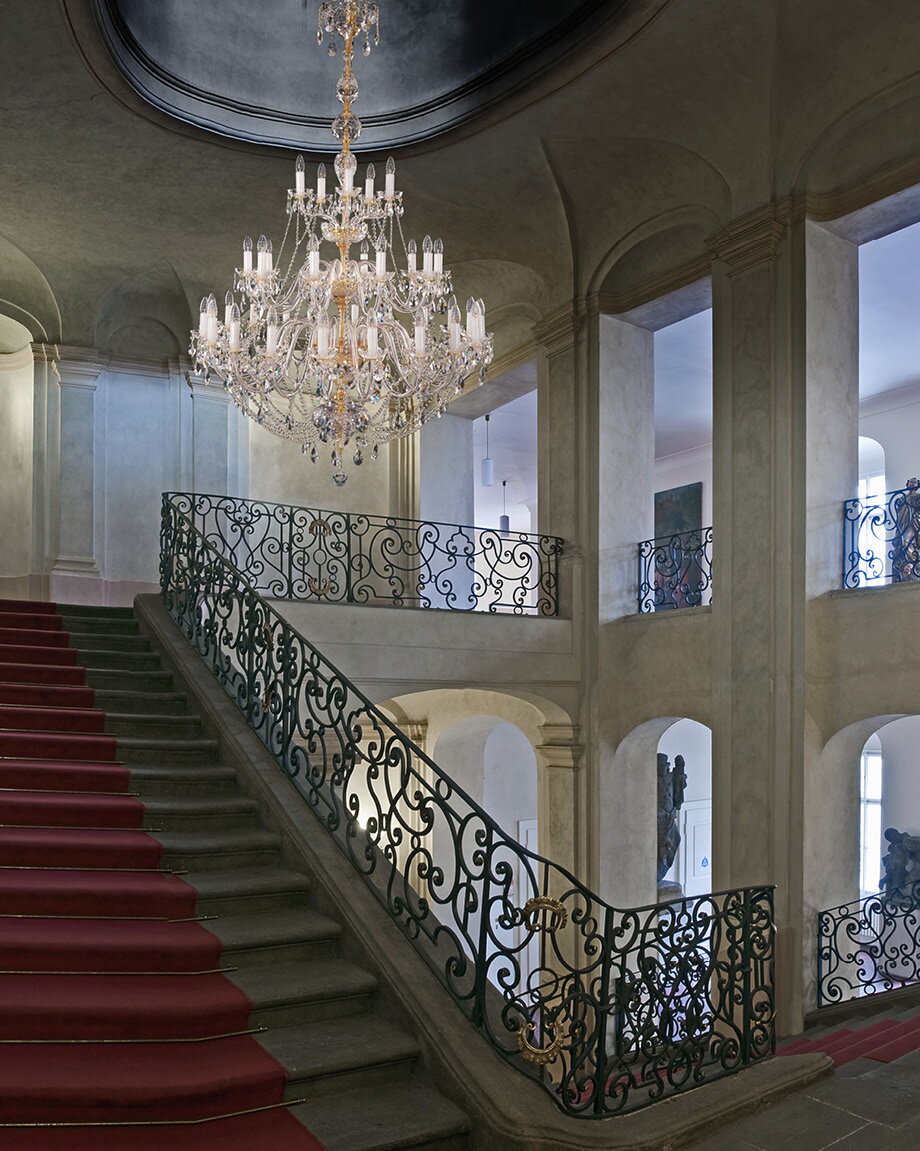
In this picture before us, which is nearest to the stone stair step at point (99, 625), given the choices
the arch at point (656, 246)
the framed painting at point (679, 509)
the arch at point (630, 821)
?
the arch at point (630, 821)

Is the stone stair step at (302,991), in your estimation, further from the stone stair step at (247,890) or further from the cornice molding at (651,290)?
the cornice molding at (651,290)

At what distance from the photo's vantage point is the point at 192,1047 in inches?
162

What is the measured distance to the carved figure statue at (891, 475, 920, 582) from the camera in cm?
827

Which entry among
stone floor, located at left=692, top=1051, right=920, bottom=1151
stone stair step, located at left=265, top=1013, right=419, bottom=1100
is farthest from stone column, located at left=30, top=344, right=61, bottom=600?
stone floor, located at left=692, top=1051, right=920, bottom=1151

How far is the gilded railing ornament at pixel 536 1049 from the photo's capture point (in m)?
4.02

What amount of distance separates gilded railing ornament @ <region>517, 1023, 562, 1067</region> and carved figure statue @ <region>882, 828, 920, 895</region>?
1078cm

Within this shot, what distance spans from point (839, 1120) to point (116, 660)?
17.7 ft

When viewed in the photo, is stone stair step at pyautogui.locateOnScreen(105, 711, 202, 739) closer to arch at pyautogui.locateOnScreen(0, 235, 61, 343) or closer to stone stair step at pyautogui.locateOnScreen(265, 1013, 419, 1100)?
stone stair step at pyautogui.locateOnScreen(265, 1013, 419, 1100)

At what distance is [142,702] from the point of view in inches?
278

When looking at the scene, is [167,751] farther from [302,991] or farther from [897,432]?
[897,432]

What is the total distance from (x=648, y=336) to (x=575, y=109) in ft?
8.48

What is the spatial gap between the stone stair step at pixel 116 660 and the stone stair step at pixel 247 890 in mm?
2710

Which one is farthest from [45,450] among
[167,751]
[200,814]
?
[200,814]

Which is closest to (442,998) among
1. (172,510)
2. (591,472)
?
(172,510)
